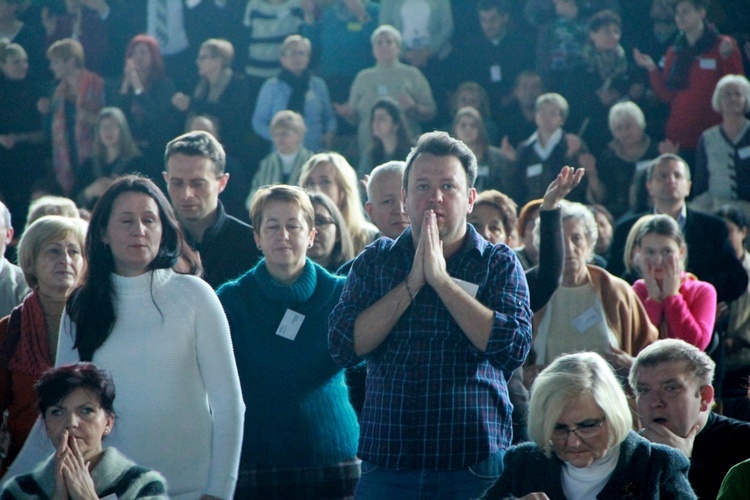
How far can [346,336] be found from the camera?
8.86 ft

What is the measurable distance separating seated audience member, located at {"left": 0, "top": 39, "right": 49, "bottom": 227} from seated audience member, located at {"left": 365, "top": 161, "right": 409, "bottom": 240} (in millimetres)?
5056

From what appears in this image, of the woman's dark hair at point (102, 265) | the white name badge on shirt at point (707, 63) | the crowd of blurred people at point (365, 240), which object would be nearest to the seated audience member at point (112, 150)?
the crowd of blurred people at point (365, 240)

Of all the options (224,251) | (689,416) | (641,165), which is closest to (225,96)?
(641,165)

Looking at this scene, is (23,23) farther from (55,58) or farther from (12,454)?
(12,454)

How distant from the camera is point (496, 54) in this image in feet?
26.5

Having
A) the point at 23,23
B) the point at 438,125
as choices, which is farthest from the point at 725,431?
the point at 23,23

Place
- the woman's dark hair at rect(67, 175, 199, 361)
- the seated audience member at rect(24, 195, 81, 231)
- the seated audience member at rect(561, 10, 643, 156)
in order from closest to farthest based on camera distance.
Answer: the woman's dark hair at rect(67, 175, 199, 361), the seated audience member at rect(24, 195, 81, 231), the seated audience member at rect(561, 10, 643, 156)

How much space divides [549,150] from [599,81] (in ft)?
2.59

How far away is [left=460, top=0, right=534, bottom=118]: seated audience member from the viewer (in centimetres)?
805

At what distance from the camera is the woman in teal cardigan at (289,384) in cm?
318

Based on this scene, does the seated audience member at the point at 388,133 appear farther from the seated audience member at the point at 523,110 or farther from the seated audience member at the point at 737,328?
the seated audience member at the point at 737,328

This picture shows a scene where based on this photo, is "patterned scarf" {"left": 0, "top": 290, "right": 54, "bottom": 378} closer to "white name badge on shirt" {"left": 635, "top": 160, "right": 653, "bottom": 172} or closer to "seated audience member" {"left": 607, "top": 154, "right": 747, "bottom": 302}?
"seated audience member" {"left": 607, "top": 154, "right": 747, "bottom": 302}

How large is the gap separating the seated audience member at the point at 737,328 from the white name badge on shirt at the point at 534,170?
1682 millimetres

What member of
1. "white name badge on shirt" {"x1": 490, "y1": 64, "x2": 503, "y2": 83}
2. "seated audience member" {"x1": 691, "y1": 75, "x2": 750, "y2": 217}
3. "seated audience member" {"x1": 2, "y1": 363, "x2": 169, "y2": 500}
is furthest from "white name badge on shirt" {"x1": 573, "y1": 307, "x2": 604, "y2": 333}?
"white name badge on shirt" {"x1": 490, "y1": 64, "x2": 503, "y2": 83}
